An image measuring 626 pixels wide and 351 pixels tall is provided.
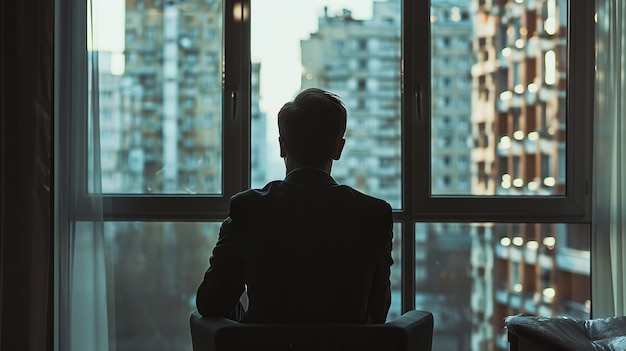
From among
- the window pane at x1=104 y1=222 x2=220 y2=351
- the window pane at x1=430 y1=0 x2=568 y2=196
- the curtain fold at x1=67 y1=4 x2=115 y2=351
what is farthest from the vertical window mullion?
the window pane at x1=430 y1=0 x2=568 y2=196

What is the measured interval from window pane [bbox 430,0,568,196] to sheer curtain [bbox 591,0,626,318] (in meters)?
0.17

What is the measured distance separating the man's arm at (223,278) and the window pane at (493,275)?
4.70 feet

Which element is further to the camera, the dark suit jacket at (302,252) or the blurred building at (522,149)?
the blurred building at (522,149)

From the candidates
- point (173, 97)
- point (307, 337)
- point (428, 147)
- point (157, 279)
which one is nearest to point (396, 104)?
point (428, 147)

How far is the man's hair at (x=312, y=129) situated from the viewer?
2035mm

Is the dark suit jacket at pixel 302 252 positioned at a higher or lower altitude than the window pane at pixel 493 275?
higher

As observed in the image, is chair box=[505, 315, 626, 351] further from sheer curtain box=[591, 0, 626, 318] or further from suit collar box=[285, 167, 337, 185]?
suit collar box=[285, 167, 337, 185]

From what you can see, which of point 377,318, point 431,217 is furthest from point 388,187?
point 377,318

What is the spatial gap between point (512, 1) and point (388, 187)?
0.95 meters

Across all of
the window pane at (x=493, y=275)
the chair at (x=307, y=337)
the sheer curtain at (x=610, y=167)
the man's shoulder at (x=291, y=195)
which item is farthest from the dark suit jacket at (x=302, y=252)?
the sheer curtain at (x=610, y=167)

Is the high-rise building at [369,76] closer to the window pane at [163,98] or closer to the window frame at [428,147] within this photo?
the window frame at [428,147]
